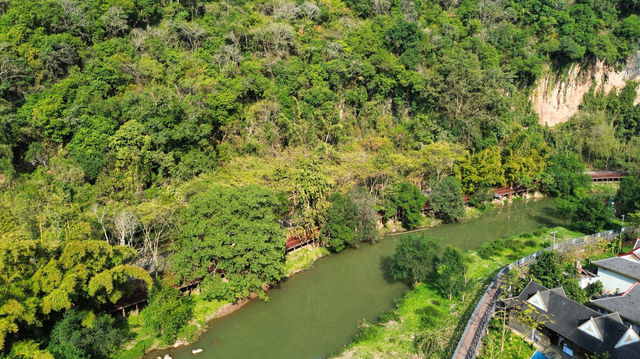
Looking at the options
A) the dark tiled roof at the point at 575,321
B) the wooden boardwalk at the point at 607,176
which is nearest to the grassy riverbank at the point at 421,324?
the dark tiled roof at the point at 575,321

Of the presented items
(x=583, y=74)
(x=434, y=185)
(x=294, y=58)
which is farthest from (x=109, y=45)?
(x=583, y=74)

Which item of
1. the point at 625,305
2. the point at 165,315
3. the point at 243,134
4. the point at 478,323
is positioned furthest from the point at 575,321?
the point at 243,134

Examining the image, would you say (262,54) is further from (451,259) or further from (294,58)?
(451,259)

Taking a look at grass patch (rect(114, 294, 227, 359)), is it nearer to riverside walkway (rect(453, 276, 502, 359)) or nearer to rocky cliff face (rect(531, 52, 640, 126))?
riverside walkway (rect(453, 276, 502, 359))

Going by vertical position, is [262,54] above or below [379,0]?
below

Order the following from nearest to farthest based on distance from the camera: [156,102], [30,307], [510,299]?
1. [30,307]
2. [510,299]
3. [156,102]

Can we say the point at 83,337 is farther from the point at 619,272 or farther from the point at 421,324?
the point at 619,272
